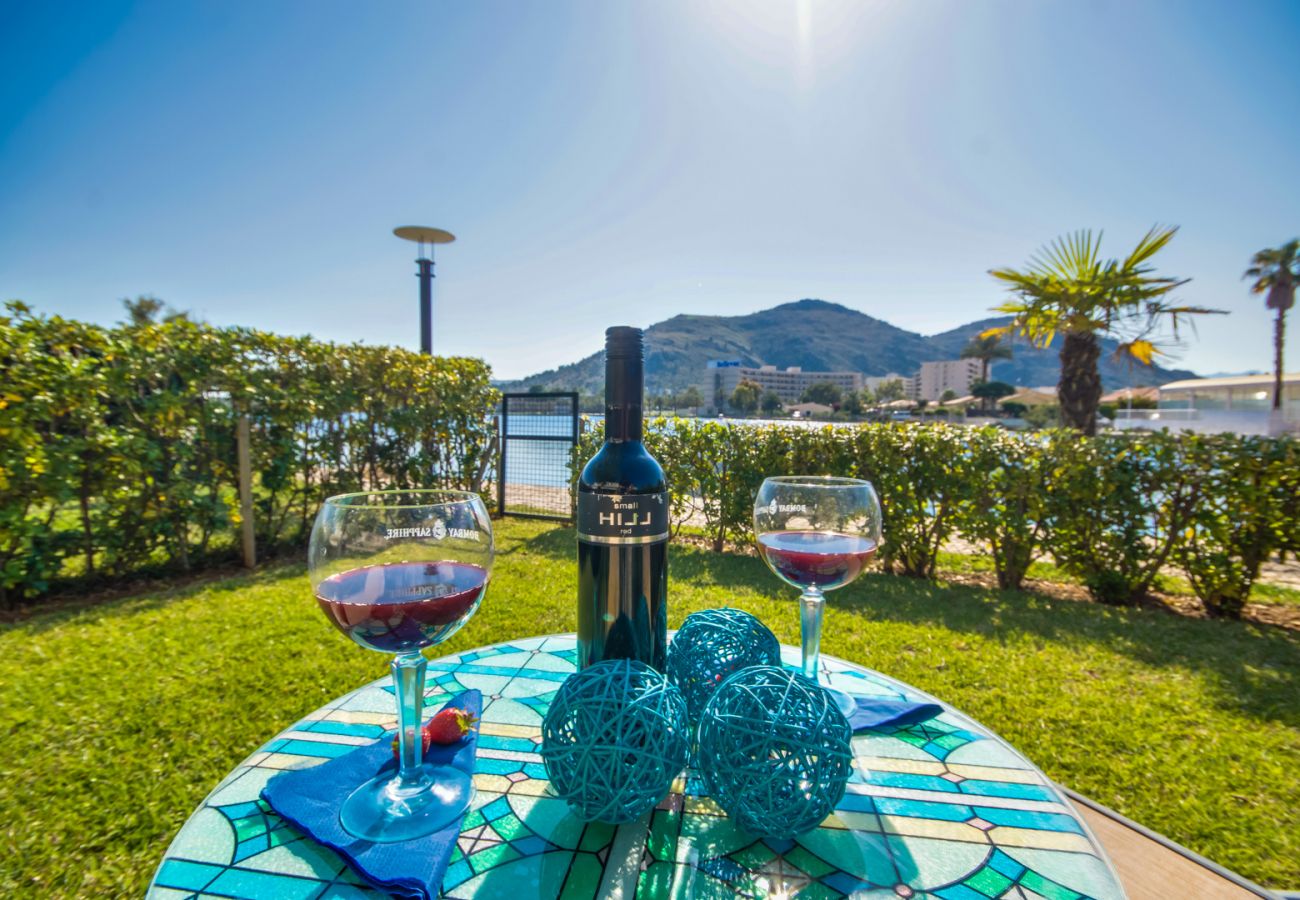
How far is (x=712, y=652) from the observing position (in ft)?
4.10

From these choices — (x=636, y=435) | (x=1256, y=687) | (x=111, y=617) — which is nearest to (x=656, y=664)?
(x=636, y=435)

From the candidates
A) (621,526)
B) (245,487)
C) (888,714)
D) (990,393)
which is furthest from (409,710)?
(990,393)

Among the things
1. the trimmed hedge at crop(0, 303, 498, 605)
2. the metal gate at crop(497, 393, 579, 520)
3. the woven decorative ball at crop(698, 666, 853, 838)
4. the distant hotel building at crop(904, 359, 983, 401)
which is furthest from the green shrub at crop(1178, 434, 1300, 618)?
the distant hotel building at crop(904, 359, 983, 401)

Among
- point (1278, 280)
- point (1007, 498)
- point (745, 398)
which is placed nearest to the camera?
point (1007, 498)

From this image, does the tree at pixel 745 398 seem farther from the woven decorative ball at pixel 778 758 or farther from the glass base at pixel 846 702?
the woven decorative ball at pixel 778 758

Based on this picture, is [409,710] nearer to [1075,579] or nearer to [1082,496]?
[1082,496]

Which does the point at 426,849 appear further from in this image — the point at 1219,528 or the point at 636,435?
the point at 1219,528

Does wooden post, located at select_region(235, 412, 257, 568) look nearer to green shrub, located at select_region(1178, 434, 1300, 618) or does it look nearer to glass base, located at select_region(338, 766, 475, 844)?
glass base, located at select_region(338, 766, 475, 844)

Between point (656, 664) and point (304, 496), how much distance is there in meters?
6.53

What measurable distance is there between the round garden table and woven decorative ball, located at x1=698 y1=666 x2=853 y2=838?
84 millimetres

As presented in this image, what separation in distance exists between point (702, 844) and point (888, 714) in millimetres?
640

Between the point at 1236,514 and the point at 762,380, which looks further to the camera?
the point at 762,380

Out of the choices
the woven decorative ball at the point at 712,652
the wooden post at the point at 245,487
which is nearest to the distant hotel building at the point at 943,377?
the wooden post at the point at 245,487

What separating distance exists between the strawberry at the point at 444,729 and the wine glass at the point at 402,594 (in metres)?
0.11
